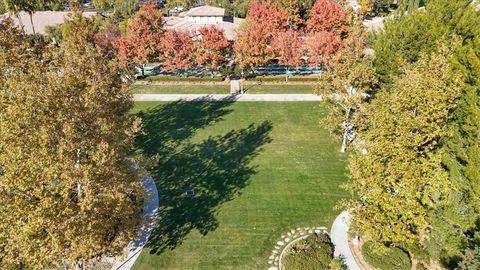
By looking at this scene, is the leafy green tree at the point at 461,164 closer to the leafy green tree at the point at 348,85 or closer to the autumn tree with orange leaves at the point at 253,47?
the leafy green tree at the point at 348,85

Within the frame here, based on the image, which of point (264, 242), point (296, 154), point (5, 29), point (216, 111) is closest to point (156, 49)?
point (216, 111)

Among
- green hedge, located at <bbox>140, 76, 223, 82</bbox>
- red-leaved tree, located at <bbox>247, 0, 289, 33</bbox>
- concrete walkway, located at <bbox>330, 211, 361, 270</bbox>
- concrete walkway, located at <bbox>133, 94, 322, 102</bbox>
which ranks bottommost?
concrete walkway, located at <bbox>330, 211, 361, 270</bbox>

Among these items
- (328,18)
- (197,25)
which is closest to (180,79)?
(197,25)

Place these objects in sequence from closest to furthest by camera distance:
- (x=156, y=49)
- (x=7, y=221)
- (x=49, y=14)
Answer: (x=7, y=221)
(x=156, y=49)
(x=49, y=14)

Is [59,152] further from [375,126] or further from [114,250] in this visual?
[375,126]

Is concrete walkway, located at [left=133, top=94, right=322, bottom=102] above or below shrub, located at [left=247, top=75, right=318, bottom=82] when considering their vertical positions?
below

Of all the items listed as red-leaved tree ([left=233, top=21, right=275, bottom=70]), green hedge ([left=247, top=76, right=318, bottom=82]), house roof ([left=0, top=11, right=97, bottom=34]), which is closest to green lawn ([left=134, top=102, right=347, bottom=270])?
red-leaved tree ([left=233, top=21, right=275, bottom=70])

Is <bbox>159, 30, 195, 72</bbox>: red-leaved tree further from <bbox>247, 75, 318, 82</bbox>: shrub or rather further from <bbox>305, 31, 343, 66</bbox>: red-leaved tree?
<bbox>305, 31, 343, 66</bbox>: red-leaved tree
